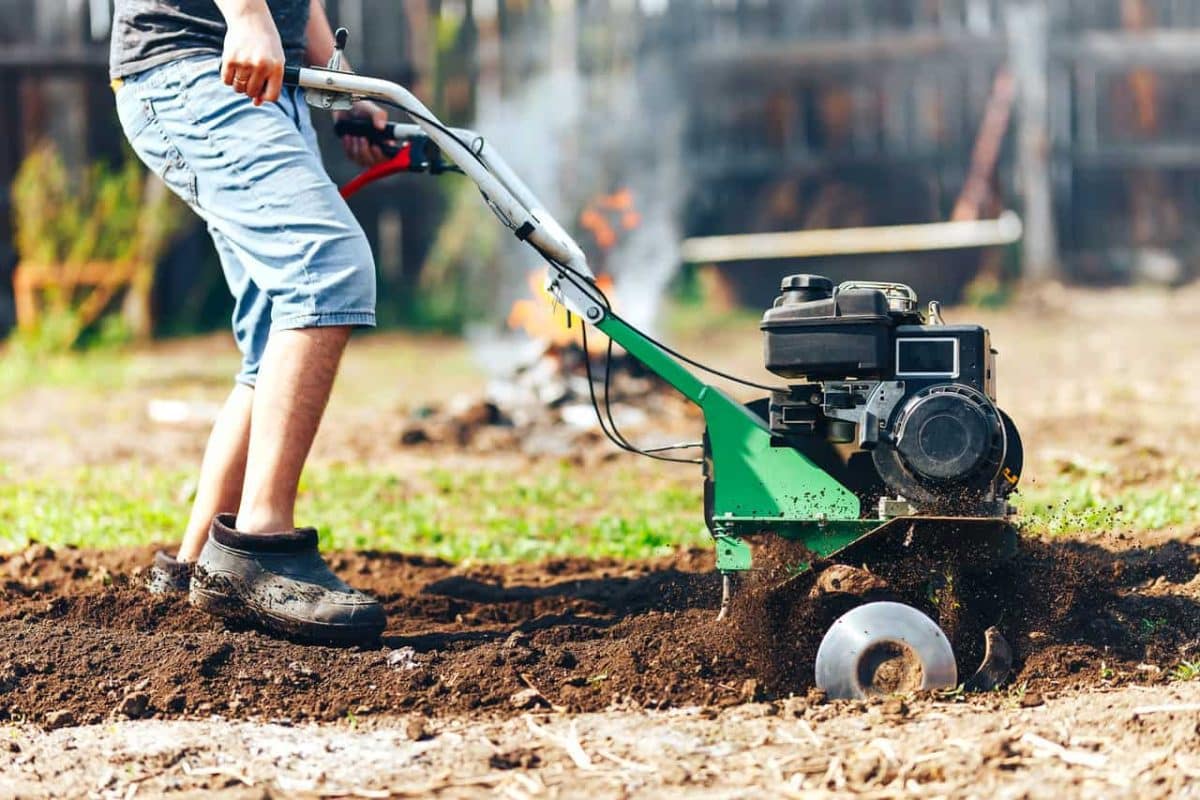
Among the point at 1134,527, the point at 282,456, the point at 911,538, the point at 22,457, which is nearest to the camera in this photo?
the point at 911,538

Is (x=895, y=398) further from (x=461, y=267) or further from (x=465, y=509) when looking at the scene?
(x=461, y=267)

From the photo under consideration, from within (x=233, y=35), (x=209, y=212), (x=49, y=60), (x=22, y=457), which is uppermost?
(x=49, y=60)

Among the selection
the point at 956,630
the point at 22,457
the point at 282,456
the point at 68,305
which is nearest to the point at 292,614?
the point at 282,456

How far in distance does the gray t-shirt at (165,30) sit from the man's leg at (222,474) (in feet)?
2.67

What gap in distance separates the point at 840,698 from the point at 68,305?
925 centimetres

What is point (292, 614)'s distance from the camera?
11.1 feet

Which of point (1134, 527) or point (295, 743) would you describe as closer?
point (295, 743)

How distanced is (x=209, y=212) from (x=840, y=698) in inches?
69.8

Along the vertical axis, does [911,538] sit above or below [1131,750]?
above

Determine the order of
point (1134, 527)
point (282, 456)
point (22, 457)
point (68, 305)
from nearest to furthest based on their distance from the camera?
point (282, 456)
point (1134, 527)
point (22, 457)
point (68, 305)

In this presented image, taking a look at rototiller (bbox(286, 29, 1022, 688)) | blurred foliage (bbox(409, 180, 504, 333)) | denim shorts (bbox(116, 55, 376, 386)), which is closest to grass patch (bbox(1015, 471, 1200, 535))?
rototiller (bbox(286, 29, 1022, 688))

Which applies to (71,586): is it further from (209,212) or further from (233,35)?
(233,35)

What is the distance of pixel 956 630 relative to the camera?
3.32 meters

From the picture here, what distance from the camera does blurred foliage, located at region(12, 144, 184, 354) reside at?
11.0m
